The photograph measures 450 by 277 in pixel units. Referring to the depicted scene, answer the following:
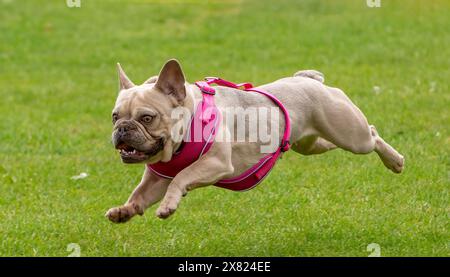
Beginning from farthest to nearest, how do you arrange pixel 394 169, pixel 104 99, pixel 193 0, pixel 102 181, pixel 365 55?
1. pixel 193 0
2. pixel 365 55
3. pixel 104 99
4. pixel 102 181
5. pixel 394 169

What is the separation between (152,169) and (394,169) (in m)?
2.20

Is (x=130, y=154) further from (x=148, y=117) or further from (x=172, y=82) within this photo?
(x=172, y=82)

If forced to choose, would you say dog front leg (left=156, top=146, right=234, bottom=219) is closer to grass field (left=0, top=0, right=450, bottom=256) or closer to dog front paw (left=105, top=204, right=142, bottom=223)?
dog front paw (left=105, top=204, right=142, bottom=223)

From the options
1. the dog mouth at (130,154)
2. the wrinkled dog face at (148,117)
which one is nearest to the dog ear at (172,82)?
the wrinkled dog face at (148,117)

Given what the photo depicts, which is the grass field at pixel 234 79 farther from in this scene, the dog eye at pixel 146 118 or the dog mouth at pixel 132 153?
the dog eye at pixel 146 118

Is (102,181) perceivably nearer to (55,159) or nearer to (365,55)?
(55,159)

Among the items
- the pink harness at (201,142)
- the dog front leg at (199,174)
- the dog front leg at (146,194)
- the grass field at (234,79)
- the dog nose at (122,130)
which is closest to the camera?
the dog nose at (122,130)

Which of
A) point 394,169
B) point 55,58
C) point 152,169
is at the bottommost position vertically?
point 55,58

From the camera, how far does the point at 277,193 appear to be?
824 cm

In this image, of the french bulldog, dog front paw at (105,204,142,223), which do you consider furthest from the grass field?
dog front paw at (105,204,142,223)

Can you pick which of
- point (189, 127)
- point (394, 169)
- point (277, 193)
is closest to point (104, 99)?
point (277, 193)

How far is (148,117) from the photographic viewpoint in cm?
569

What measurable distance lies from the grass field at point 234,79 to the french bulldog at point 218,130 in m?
0.71

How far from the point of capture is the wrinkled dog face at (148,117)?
5625 mm
